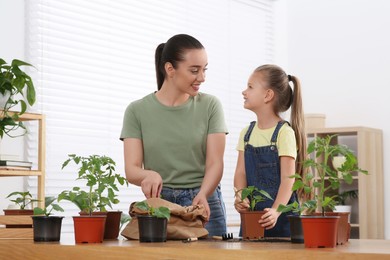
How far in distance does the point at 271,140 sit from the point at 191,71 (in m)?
0.41

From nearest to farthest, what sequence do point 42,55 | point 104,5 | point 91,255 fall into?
point 91,255
point 42,55
point 104,5

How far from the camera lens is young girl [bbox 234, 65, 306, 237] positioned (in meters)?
2.75

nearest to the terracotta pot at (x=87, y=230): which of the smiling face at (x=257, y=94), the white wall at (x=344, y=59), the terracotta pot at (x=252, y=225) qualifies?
the terracotta pot at (x=252, y=225)

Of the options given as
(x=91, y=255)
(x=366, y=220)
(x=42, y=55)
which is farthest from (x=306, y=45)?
(x=91, y=255)

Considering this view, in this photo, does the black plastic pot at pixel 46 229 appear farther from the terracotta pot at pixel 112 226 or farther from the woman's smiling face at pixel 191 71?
the woman's smiling face at pixel 191 71

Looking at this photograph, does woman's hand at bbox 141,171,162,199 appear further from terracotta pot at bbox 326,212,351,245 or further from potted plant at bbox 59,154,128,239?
terracotta pot at bbox 326,212,351,245

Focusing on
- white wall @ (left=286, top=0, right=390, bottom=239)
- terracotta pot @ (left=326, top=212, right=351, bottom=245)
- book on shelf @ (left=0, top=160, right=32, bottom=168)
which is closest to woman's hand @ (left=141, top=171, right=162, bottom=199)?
terracotta pot @ (left=326, top=212, right=351, bottom=245)

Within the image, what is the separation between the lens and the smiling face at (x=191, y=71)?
2736mm

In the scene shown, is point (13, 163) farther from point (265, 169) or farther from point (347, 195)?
point (347, 195)

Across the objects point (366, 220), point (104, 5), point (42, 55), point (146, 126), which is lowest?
point (366, 220)

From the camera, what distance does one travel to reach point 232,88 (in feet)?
21.5

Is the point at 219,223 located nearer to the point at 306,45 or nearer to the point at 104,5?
the point at 104,5

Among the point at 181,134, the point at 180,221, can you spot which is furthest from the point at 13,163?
the point at 180,221

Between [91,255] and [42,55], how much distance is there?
3003 mm
